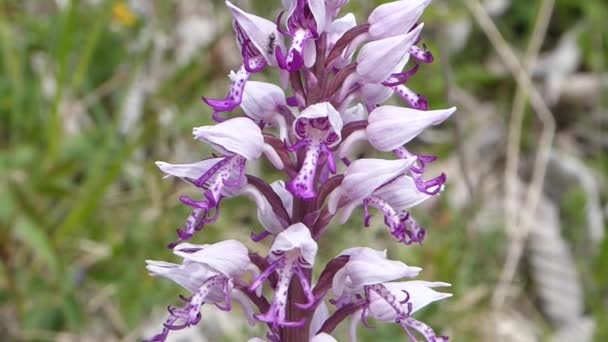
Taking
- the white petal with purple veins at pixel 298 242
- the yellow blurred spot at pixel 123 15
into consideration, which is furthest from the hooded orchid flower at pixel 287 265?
the yellow blurred spot at pixel 123 15

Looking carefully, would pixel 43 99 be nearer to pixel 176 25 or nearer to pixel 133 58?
pixel 133 58

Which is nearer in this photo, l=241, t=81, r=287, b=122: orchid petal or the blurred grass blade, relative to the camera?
l=241, t=81, r=287, b=122: orchid petal

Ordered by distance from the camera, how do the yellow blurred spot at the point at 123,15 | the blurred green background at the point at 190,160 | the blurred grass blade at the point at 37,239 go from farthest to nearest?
the yellow blurred spot at the point at 123,15
the blurred green background at the point at 190,160
the blurred grass blade at the point at 37,239

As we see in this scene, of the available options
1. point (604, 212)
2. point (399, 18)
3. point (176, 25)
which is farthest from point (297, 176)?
point (176, 25)

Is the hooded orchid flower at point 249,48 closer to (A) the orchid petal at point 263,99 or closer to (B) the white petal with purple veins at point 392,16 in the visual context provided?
(A) the orchid petal at point 263,99

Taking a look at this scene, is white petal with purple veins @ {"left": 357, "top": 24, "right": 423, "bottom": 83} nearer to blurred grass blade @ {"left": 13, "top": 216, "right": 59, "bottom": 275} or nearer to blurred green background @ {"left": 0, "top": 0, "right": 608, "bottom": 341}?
blurred green background @ {"left": 0, "top": 0, "right": 608, "bottom": 341}

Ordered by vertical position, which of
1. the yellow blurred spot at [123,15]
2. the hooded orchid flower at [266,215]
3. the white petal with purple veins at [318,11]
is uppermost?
the white petal with purple veins at [318,11]

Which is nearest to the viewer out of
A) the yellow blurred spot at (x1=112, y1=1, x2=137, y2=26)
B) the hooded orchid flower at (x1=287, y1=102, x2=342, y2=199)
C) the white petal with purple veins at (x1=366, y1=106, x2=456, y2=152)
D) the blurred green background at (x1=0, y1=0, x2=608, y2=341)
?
the hooded orchid flower at (x1=287, y1=102, x2=342, y2=199)

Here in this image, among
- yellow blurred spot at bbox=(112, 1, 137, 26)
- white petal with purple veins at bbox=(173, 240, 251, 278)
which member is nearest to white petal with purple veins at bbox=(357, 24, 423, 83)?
white petal with purple veins at bbox=(173, 240, 251, 278)
